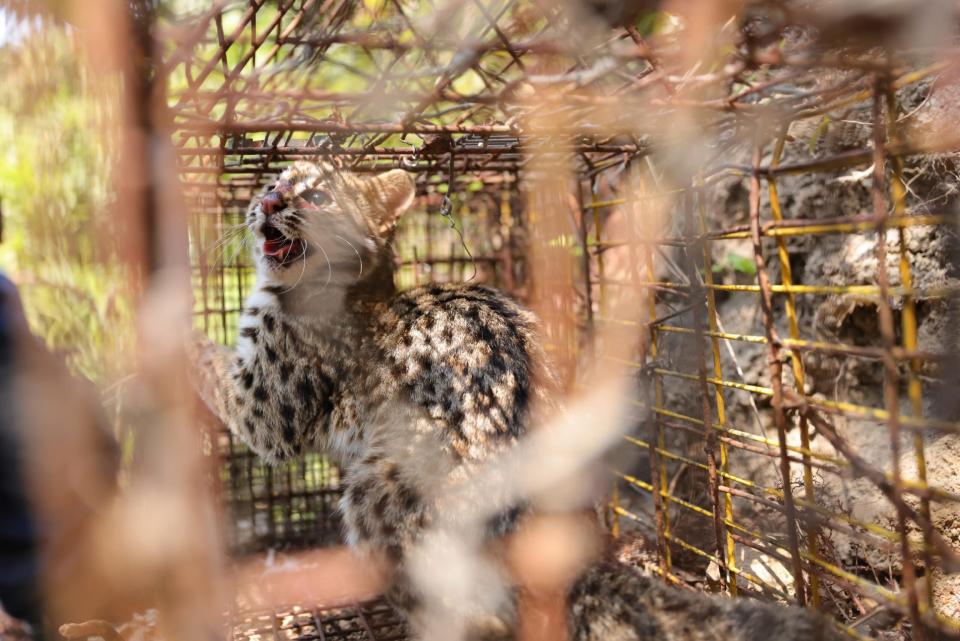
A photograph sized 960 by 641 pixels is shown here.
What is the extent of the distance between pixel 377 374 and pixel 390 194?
1036 mm

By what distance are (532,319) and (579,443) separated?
605 mm

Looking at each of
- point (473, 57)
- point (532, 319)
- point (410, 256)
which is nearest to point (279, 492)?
point (410, 256)

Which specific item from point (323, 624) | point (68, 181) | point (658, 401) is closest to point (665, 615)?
point (658, 401)

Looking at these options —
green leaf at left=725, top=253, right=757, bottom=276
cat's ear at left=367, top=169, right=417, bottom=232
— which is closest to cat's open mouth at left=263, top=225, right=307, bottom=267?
cat's ear at left=367, top=169, right=417, bottom=232

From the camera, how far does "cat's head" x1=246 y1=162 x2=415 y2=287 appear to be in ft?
10.9

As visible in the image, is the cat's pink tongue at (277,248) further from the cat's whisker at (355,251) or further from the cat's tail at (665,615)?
the cat's tail at (665,615)

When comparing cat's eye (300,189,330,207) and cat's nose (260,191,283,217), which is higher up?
cat's eye (300,189,330,207)

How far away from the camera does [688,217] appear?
274cm

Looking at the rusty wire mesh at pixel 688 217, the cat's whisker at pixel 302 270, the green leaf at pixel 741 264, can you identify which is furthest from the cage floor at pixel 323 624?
the green leaf at pixel 741 264

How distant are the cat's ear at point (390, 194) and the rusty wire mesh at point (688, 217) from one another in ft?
0.40

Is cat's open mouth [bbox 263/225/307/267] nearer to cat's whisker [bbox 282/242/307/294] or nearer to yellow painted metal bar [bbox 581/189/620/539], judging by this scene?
cat's whisker [bbox 282/242/307/294]

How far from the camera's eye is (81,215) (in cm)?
115

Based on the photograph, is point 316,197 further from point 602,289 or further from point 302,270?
point 602,289

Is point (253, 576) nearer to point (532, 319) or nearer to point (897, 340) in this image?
point (532, 319)
